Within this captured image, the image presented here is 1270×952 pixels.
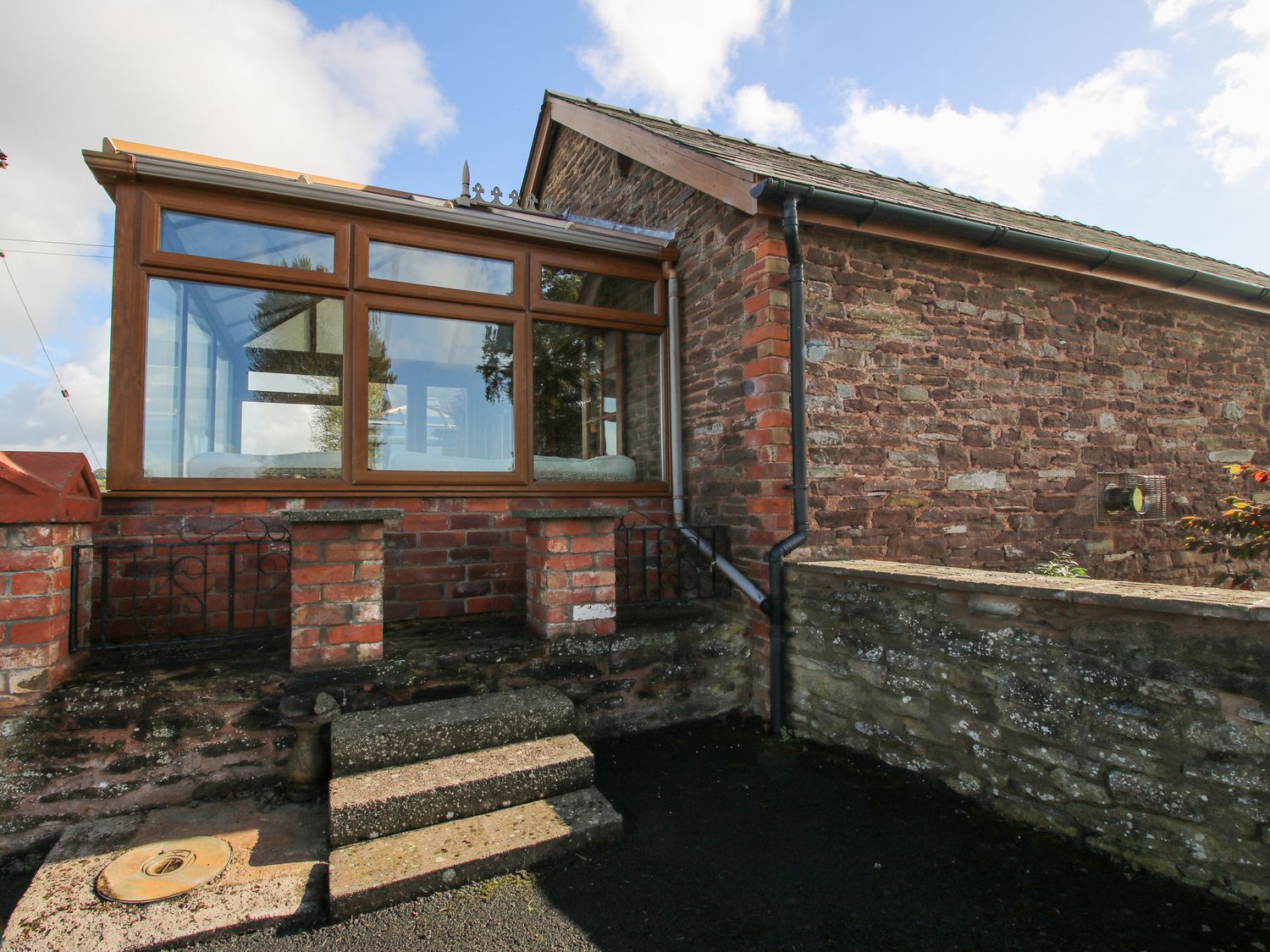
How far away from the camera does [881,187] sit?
5.36 metres

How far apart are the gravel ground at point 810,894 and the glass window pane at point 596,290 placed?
324 centimetres

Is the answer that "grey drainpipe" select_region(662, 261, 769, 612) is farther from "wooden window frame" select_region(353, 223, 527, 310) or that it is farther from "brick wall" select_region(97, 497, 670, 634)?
"wooden window frame" select_region(353, 223, 527, 310)

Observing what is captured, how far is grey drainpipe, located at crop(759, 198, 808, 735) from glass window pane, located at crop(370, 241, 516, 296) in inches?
74.9

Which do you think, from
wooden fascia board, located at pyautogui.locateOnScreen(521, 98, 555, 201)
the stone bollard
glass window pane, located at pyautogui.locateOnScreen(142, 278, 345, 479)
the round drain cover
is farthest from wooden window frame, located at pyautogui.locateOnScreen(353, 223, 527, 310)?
wooden fascia board, located at pyautogui.locateOnScreen(521, 98, 555, 201)

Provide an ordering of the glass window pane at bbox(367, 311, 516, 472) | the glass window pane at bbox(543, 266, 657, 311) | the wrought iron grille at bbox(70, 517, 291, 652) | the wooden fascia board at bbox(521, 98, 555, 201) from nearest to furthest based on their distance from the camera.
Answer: the wrought iron grille at bbox(70, 517, 291, 652), the glass window pane at bbox(367, 311, 516, 472), the glass window pane at bbox(543, 266, 657, 311), the wooden fascia board at bbox(521, 98, 555, 201)

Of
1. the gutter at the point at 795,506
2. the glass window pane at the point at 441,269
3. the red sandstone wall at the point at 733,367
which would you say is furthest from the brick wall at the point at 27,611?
the red sandstone wall at the point at 733,367

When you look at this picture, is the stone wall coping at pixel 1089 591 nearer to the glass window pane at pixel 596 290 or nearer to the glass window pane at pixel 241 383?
the glass window pane at pixel 596 290

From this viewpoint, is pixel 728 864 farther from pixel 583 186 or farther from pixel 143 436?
pixel 583 186

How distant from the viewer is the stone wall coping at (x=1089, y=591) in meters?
2.05

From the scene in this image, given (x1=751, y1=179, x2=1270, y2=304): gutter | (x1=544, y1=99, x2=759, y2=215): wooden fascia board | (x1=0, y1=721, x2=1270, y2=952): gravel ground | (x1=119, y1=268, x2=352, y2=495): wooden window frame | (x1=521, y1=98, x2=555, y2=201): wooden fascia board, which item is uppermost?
(x1=521, y1=98, x2=555, y2=201): wooden fascia board

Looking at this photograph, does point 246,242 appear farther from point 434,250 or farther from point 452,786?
point 452,786

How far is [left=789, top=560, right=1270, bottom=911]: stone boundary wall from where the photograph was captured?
6.67 ft

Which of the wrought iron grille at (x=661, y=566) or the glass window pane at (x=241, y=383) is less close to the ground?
the glass window pane at (x=241, y=383)

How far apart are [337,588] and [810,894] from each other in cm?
228
